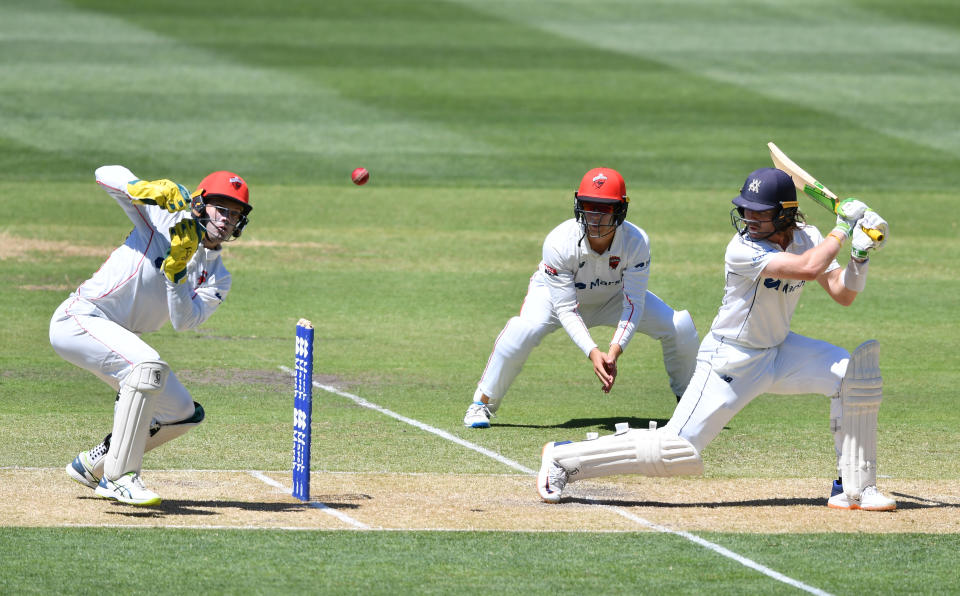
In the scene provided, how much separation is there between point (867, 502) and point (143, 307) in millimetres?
4302

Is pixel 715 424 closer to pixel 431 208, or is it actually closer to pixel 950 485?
pixel 950 485

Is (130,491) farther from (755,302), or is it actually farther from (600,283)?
(600,283)

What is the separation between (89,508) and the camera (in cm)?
831

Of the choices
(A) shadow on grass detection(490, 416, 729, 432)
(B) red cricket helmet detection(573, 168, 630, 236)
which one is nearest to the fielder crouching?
(B) red cricket helmet detection(573, 168, 630, 236)

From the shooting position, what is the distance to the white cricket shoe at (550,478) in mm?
8539

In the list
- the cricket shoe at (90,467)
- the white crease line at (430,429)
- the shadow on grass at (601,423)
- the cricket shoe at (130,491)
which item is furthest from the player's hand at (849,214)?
the cricket shoe at (90,467)

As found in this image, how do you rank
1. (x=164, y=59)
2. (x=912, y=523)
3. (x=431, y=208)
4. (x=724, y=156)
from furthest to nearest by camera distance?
(x=164, y=59) → (x=724, y=156) → (x=431, y=208) → (x=912, y=523)

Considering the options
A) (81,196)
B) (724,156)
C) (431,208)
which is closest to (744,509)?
(431,208)

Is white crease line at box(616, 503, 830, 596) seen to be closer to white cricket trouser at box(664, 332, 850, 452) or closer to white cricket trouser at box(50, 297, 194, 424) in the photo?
white cricket trouser at box(664, 332, 850, 452)

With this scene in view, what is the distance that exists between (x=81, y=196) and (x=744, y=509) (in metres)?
15.0

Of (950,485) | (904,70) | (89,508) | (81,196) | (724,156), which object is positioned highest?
(904,70)

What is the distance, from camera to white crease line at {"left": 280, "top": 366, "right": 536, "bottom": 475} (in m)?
9.73

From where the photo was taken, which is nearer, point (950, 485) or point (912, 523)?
point (912, 523)

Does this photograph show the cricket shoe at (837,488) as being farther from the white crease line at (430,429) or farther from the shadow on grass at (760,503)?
the white crease line at (430,429)
